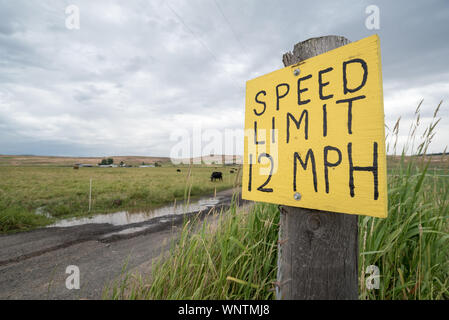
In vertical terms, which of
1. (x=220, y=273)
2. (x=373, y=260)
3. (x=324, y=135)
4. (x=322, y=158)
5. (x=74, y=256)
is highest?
(x=324, y=135)

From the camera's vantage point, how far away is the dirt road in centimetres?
329

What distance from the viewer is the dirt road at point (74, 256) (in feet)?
10.8

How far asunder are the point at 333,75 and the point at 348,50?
0.41ft

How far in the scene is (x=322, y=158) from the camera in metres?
1.05

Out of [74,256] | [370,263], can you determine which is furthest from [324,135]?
[74,256]

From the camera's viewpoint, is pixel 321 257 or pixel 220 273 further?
pixel 220 273

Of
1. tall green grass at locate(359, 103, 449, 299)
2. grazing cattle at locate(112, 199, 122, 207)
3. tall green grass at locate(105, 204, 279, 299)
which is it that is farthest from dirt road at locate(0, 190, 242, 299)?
grazing cattle at locate(112, 199, 122, 207)

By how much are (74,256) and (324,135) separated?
5547 mm

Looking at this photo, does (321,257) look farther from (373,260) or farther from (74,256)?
(74,256)

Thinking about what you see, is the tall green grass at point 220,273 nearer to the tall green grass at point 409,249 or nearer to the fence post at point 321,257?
the fence post at point 321,257

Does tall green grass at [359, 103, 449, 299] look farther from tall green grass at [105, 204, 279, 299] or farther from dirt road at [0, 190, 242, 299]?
dirt road at [0, 190, 242, 299]

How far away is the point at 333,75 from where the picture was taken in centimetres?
106

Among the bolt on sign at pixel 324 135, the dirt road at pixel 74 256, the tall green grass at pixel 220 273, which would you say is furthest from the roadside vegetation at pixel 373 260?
the bolt on sign at pixel 324 135
